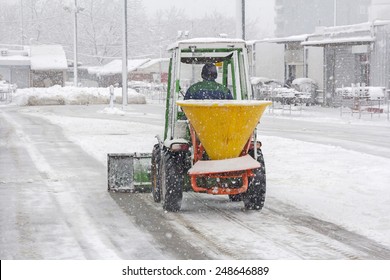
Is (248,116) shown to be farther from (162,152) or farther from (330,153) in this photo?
(330,153)

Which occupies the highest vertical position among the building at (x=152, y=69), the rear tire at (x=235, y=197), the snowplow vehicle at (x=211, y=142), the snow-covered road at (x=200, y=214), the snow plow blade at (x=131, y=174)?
the building at (x=152, y=69)

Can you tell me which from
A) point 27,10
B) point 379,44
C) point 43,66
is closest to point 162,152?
point 379,44

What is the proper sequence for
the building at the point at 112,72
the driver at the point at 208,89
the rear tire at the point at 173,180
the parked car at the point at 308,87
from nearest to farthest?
the rear tire at the point at 173,180 < the driver at the point at 208,89 < the parked car at the point at 308,87 < the building at the point at 112,72

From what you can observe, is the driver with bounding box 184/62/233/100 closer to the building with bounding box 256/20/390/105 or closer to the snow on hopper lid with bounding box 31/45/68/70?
the building with bounding box 256/20/390/105

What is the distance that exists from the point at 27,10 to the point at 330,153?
336 ft

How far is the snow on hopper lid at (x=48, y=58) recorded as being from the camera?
7144cm

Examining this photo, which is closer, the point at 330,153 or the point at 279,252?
the point at 279,252

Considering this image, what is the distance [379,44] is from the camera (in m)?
37.2

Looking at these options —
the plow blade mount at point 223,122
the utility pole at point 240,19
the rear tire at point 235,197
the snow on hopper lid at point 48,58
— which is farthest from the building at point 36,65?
the plow blade mount at point 223,122

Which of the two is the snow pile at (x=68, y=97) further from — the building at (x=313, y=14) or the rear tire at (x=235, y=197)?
the building at (x=313, y=14)

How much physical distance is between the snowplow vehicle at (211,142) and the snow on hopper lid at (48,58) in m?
62.4

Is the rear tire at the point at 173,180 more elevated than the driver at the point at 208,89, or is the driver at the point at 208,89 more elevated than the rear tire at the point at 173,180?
the driver at the point at 208,89

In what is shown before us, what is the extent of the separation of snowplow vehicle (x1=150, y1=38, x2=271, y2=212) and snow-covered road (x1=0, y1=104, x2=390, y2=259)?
1.20ft

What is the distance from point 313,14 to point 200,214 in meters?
120
